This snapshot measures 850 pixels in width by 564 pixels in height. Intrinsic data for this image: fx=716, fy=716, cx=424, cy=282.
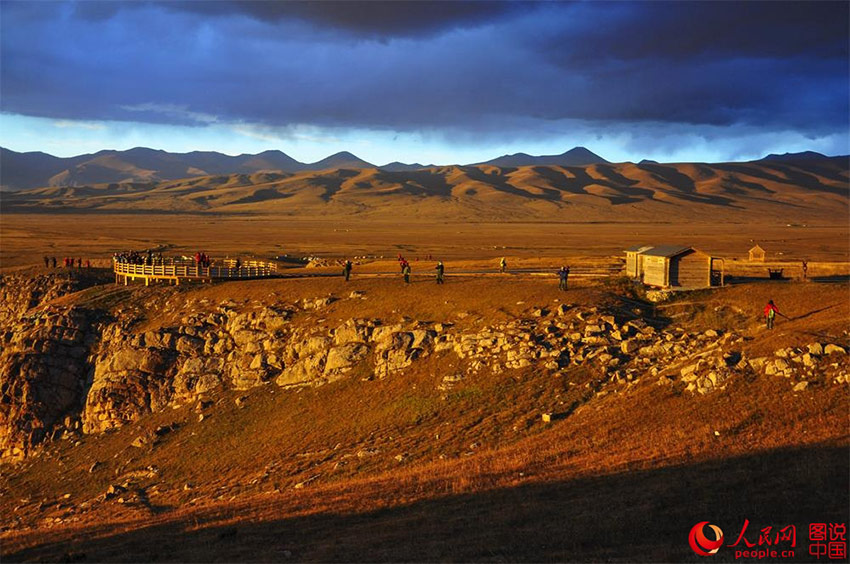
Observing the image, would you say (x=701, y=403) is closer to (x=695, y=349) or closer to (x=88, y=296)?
(x=695, y=349)

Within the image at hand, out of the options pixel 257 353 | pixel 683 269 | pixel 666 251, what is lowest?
pixel 257 353

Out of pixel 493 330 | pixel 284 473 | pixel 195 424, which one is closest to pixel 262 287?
pixel 195 424

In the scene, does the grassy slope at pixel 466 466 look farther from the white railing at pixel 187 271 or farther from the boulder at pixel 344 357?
the white railing at pixel 187 271

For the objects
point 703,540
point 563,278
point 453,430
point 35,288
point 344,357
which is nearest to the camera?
point 703,540

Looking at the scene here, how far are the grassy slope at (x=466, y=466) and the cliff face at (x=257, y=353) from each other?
1115mm

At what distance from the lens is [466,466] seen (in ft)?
79.6

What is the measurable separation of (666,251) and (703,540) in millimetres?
27898

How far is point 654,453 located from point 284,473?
14.0 meters

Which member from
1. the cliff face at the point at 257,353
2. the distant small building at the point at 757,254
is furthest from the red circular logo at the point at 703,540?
the distant small building at the point at 757,254

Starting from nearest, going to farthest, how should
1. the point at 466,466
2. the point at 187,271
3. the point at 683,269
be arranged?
1. the point at 466,466
2. the point at 683,269
3. the point at 187,271

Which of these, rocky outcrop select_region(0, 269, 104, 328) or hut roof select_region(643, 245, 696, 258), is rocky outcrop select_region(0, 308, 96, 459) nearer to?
rocky outcrop select_region(0, 269, 104, 328)

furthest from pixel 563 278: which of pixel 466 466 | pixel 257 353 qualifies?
pixel 466 466

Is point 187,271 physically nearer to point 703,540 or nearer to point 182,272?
point 182,272

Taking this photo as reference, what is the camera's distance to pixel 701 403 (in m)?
26.2
